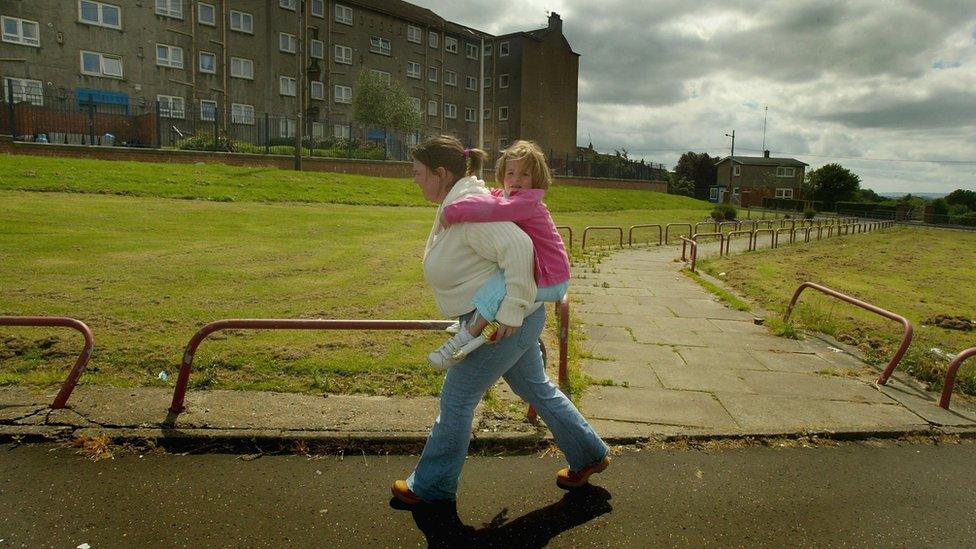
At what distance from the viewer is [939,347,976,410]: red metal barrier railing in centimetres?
498

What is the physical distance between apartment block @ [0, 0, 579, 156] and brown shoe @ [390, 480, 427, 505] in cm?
1738

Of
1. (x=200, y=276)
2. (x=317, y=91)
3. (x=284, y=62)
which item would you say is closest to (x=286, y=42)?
(x=284, y=62)

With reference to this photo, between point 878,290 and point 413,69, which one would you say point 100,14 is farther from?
point 878,290

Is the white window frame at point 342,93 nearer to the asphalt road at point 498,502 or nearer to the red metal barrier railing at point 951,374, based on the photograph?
the asphalt road at point 498,502

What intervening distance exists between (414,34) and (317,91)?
10939 millimetres

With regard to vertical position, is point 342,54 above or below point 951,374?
above

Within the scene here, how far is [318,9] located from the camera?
43.2m

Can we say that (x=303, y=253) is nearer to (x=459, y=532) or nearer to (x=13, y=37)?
(x=459, y=532)

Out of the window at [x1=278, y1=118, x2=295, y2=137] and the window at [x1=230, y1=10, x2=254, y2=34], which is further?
the window at [x1=230, y1=10, x2=254, y2=34]

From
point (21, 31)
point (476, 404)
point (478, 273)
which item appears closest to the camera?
point (478, 273)

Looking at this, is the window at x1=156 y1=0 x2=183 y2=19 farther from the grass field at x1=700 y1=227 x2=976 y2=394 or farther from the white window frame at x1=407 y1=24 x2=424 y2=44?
the grass field at x1=700 y1=227 x2=976 y2=394

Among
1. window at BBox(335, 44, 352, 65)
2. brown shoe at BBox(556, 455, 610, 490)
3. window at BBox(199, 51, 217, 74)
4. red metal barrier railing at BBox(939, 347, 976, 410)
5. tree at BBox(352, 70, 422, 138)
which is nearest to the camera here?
brown shoe at BBox(556, 455, 610, 490)

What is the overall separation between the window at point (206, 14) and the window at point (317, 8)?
6.90 m

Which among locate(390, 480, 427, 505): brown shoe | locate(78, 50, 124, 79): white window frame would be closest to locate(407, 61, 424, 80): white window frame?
locate(78, 50, 124, 79): white window frame
